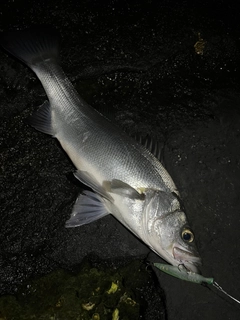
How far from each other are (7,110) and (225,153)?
2080 millimetres

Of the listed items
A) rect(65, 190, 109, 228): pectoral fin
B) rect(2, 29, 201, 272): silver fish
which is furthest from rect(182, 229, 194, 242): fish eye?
rect(65, 190, 109, 228): pectoral fin

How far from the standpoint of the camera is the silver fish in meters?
3.04

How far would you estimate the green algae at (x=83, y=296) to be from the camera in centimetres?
322

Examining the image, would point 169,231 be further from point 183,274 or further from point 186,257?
point 183,274

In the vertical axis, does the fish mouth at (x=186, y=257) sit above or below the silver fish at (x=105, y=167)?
below

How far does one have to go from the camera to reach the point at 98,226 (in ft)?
11.5

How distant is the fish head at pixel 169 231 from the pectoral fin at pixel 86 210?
449 millimetres

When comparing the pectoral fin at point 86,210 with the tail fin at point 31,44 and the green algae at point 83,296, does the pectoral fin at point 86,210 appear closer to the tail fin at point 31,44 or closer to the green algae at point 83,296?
the green algae at point 83,296

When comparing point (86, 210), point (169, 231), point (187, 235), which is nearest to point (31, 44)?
point (86, 210)

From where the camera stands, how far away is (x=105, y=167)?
3137mm

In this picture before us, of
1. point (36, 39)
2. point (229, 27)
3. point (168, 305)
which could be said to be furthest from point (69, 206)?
point (229, 27)

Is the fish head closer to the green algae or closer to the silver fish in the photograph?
the silver fish

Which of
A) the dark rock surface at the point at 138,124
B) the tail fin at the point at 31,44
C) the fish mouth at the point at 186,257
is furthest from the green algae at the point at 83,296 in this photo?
the tail fin at the point at 31,44

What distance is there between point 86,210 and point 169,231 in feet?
2.44
